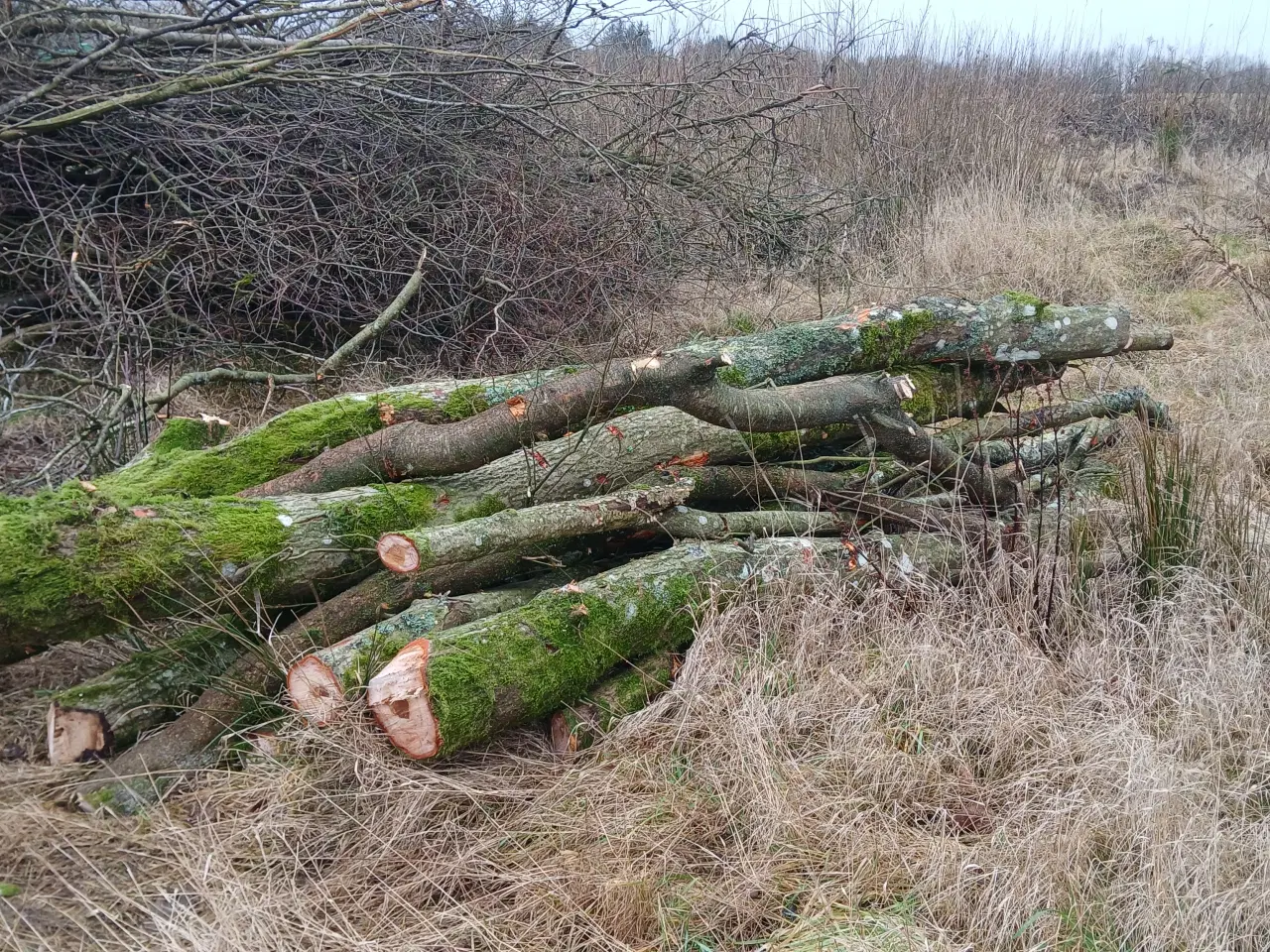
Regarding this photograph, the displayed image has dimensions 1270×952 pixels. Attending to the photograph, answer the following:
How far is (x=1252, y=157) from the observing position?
35.3 feet

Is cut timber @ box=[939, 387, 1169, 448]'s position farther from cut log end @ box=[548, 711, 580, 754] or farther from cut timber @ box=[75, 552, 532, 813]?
cut timber @ box=[75, 552, 532, 813]

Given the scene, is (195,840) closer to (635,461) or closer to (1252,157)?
(635,461)

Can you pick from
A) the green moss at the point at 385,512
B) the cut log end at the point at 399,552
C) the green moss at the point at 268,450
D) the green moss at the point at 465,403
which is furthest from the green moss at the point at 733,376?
the cut log end at the point at 399,552

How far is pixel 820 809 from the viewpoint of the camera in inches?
92.2

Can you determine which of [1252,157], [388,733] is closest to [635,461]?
[388,733]

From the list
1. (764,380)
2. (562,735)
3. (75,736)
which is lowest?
(562,735)

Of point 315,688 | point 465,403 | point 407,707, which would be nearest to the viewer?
point 407,707

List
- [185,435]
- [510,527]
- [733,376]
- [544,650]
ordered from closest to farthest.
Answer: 1. [544,650]
2. [510,527]
3. [185,435]
4. [733,376]

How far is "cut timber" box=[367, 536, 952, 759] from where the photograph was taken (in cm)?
247

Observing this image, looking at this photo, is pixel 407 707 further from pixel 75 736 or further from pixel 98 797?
pixel 75 736

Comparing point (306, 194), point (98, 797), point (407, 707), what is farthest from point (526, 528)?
point (306, 194)

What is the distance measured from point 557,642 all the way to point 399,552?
0.57 m

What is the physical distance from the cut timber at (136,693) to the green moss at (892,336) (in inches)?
111

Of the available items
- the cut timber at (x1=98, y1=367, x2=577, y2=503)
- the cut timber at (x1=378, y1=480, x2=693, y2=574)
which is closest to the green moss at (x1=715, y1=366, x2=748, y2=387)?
the cut timber at (x1=98, y1=367, x2=577, y2=503)
